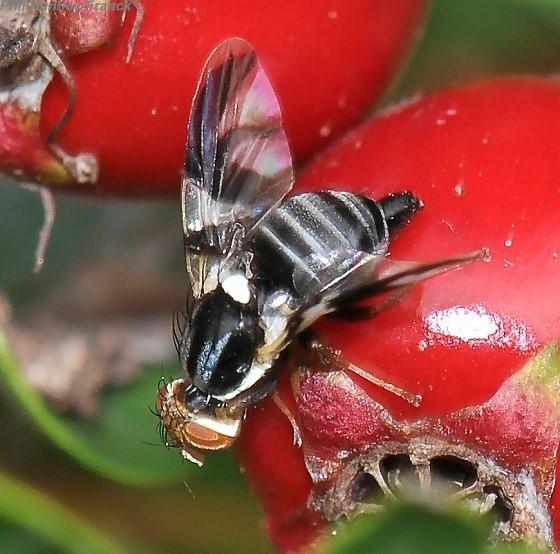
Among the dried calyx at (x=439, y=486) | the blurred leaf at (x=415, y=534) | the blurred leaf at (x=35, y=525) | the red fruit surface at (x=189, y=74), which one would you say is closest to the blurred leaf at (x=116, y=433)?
the blurred leaf at (x=35, y=525)

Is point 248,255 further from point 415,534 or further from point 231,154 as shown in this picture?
point 415,534

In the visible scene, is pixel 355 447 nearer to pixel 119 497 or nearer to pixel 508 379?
pixel 508 379

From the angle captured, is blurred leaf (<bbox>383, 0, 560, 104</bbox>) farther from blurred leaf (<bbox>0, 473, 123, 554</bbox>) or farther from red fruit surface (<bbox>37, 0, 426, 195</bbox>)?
blurred leaf (<bbox>0, 473, 123, 554</bbox>)

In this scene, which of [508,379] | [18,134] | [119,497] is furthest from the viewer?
[119,497]

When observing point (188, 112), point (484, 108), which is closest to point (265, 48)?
point (188, 112)

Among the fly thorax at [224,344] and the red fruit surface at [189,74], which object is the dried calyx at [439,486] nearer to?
the fly thorax at [224,344]

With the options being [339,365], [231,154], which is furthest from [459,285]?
[231,154]
